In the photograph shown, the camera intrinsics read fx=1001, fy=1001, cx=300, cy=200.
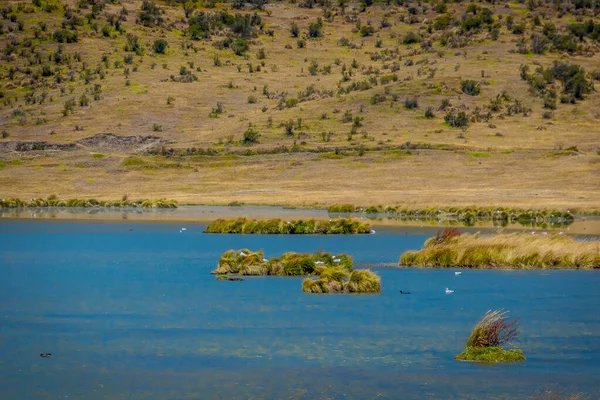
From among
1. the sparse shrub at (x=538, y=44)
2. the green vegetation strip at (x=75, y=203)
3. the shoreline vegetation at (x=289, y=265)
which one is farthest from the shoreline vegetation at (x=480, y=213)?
the sparse shrub at (x=538, y=44)

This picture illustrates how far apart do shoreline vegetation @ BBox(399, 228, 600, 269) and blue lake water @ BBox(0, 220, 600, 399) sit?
0.89 metres

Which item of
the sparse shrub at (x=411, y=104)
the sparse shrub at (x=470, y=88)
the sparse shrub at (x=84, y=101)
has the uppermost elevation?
the sparse shrub at (x=470, y=88)

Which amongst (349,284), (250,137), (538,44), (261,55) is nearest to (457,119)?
(250,137)

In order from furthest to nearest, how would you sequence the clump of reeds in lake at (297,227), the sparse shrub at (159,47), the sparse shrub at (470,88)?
the sparse shrub at (159,47), the sparse shrub at (470,88), the clump of reeds in lake at (297,227)

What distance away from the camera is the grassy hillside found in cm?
7325

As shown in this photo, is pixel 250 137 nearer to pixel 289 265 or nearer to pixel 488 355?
pixel 289 265

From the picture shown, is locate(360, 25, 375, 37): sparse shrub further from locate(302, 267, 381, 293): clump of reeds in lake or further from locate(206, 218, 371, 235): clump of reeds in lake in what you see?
locate(302, 267, 381, 293): clump of reeds in lake

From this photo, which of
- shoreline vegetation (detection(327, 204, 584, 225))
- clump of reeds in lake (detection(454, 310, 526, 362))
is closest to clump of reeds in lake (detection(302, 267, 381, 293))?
clump of reeds in lake (detection(454, 310, 526, 362))

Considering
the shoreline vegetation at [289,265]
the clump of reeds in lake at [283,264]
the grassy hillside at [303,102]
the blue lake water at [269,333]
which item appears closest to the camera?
the blue lake water at [269,333]

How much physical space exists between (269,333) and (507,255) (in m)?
12.2

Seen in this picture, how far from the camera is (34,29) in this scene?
11962cm

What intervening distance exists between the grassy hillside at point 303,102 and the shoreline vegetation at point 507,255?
24869 millimetres

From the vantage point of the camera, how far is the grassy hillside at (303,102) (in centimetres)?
7325

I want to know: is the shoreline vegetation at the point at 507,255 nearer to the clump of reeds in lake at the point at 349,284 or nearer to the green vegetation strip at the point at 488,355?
the clump of reeds in lake at the point at 349,284
